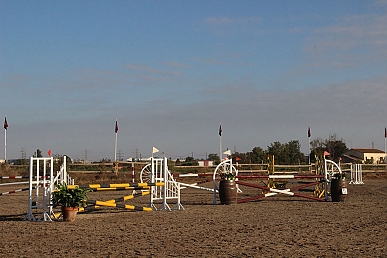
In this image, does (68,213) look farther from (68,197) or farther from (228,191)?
(228,191)

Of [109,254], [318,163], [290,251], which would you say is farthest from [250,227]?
[318,163]

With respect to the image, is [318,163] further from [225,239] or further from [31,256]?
[31,256]

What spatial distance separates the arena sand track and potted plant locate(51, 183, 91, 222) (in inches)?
11.5

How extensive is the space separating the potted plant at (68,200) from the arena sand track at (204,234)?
0.96ft

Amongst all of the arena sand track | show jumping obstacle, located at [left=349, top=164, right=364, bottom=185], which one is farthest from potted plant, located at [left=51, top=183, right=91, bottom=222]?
show jumping obstacle, located at [left=349, top=164, right=364, bottom=185]

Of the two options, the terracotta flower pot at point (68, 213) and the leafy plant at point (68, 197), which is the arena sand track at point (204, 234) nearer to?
the terracotta flower pot at point (68, 213)

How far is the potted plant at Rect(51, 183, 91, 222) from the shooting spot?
11.3 meters

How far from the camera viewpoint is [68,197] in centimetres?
1130

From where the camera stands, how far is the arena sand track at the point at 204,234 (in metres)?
7.42

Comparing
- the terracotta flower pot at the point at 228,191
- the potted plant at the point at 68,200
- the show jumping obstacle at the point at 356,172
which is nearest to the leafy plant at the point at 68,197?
the potted plant at the point at 68,200

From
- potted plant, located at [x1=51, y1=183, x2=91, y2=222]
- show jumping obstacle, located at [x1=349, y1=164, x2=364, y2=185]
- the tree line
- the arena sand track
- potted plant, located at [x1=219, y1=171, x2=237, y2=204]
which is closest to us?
the arena sand track

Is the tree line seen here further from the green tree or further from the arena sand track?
the arena sand track

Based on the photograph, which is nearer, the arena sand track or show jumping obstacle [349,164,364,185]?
the arena sand track

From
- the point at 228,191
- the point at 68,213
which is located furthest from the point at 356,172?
the point at 68,213
